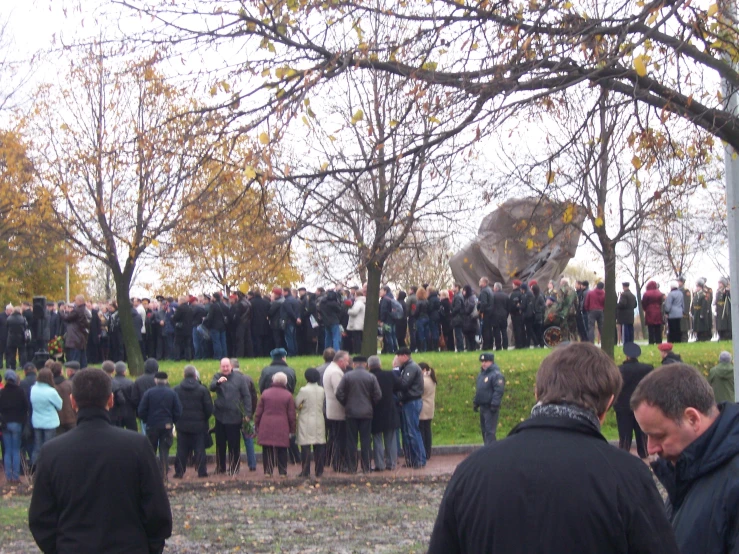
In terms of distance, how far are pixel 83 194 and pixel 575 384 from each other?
24.0 m

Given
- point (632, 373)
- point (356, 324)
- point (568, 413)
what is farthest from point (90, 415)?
point (356, 324)

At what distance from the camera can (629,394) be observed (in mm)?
16859

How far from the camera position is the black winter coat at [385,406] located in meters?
17.2

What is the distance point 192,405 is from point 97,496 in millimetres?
11513

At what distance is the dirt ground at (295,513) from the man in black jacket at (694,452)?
689cm

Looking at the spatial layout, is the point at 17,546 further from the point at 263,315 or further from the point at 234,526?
the point at 263,315

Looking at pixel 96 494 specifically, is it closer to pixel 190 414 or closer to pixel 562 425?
pixel 562 425

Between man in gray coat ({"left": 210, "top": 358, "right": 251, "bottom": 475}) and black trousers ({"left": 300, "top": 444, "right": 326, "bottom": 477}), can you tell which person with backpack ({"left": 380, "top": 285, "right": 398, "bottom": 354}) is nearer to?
man in gray coat ({"left": 210, "top": 358, "right": 251, "bottom": 475})

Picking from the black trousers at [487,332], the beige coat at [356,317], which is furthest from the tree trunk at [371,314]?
the black trousers at [487,332]

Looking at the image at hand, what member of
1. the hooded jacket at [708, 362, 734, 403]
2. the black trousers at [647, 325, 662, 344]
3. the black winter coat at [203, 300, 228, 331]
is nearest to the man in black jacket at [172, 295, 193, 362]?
the black winter coat at [203, 300, 228, 331]

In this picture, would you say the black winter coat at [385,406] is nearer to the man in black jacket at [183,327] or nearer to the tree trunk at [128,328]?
the tree trunk at [128,328]

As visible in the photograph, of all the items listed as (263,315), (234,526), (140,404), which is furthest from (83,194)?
(234,526)

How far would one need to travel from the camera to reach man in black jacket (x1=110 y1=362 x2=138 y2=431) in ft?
55.7

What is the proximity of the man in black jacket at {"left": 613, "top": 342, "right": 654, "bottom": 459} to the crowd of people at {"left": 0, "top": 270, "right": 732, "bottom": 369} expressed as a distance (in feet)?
25.8
